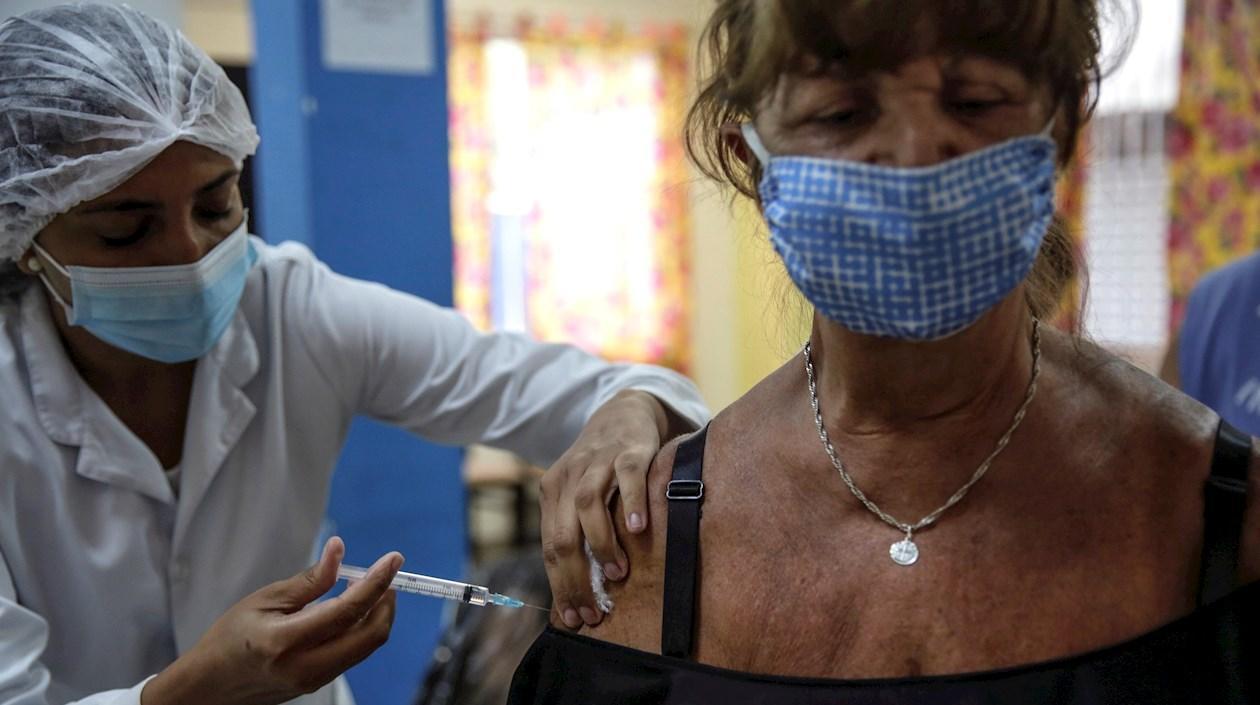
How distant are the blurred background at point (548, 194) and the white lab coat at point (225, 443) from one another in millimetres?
273

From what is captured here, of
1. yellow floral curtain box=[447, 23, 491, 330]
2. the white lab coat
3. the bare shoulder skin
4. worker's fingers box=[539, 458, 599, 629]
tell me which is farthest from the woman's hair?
yellow floral curtain box=[447, 23, 491, 330]

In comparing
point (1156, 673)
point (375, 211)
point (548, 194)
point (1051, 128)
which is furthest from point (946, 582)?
point (548, 194)

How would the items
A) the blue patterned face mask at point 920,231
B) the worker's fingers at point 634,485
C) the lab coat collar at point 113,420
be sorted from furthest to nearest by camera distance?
the lab coat collar at point 113,420, the worker's fingers at point 634,485, the blue patterned face mask at point 920,231

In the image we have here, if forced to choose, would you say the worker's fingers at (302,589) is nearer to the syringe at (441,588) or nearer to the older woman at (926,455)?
the syringe at (441,588)

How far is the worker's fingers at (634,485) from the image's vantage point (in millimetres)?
1062

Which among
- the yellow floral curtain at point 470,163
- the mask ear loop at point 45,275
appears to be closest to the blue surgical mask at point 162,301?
the mask ear loop at point 45,275

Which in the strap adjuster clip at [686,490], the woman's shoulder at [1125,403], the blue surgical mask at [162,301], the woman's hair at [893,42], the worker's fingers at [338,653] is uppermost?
the woman's hair at [893,42]

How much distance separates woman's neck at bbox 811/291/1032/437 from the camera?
971mm

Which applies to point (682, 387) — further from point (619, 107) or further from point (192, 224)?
point (619, 107)

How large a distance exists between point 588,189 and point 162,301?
4841mm

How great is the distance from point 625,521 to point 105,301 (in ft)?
2.28

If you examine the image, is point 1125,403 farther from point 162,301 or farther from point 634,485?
point 162,301

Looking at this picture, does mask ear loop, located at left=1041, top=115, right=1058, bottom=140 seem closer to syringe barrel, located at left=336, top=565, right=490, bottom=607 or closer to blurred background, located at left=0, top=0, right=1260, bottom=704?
Answer: blurred background, located at left=0, top=0, right=1260, bottom=704

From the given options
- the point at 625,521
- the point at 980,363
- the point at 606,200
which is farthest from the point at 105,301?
the point at 606,200
